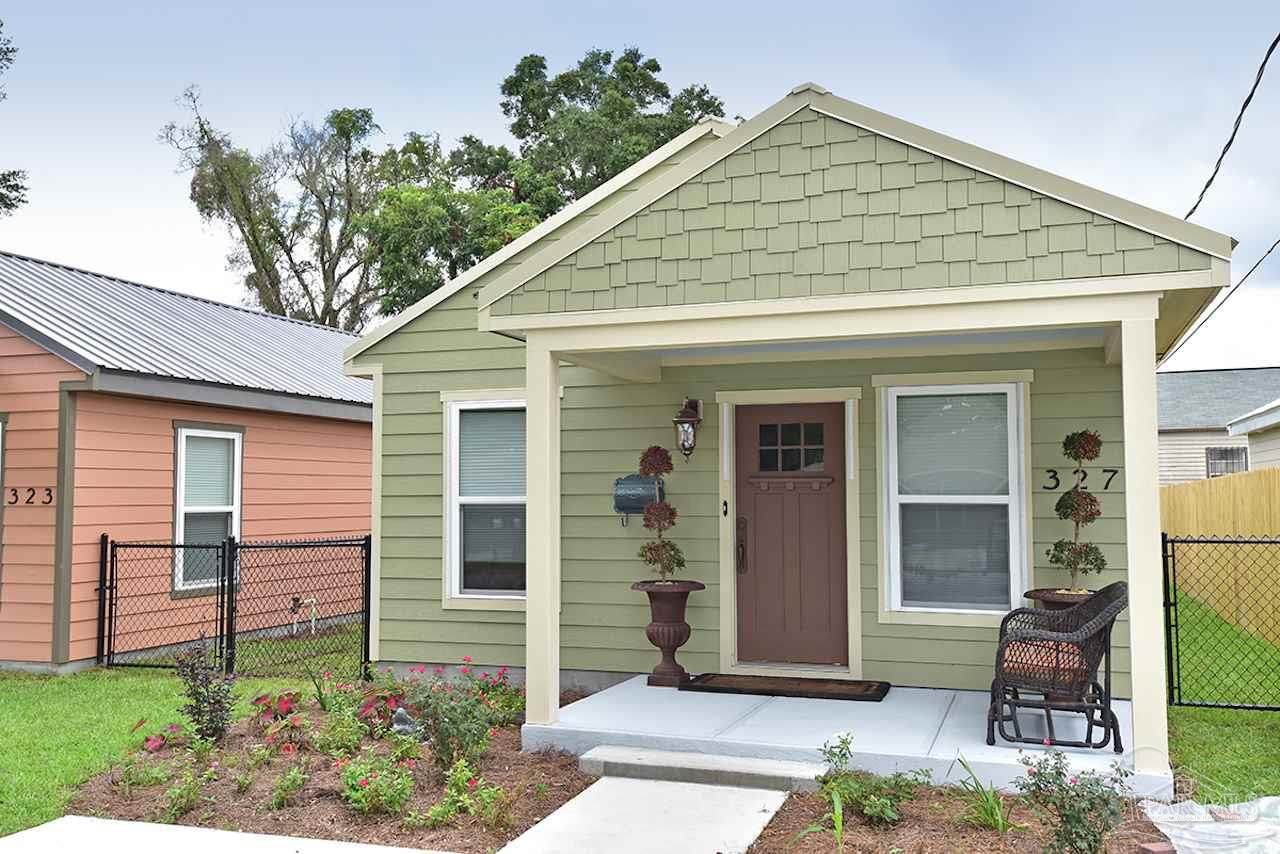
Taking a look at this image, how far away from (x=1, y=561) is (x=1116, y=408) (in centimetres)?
931

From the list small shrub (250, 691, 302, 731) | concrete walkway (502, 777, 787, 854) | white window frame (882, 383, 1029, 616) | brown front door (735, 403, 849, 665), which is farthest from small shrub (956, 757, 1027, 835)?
small shrub (250, 691, 302, 731)

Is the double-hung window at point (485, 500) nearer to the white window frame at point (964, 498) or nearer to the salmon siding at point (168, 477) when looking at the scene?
the white window frame at point (964, 498)

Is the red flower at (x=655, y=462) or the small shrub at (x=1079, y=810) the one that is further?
the red flower at (x=655, y=462)

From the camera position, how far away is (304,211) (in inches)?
1198

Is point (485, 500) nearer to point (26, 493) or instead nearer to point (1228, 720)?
point (26, 493)

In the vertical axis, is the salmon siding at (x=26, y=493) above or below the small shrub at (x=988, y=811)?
above

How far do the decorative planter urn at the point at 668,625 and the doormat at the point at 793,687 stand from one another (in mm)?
163

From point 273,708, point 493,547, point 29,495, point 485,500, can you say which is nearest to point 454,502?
point 485,500

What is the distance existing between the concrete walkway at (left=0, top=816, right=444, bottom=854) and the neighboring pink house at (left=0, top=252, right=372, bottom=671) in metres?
4.91

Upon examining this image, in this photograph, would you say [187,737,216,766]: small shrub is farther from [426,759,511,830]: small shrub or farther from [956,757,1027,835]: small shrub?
[956,757,1027,835]: small shrub

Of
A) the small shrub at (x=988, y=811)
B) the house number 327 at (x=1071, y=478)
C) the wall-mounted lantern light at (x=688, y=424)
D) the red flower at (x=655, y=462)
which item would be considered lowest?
the small shrub at (x=988, y=811)

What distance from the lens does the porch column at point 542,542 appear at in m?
6.32

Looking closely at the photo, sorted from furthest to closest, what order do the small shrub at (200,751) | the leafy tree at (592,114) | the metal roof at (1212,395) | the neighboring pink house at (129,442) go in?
the leafy tree at (592,114) → the metal roof at (1212,395) → the neighboring pink house at (129,442) → the small shrub at (200,751)

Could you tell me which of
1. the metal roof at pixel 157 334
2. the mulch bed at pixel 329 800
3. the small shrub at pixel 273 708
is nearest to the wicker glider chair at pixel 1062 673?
the mulch bed at pixel 329 800
